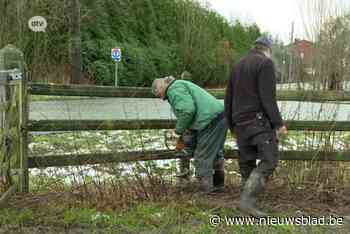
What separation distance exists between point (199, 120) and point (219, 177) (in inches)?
29.7

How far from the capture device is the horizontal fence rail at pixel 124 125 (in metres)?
4.76

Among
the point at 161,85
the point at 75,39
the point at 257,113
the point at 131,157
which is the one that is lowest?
the point at 131,157

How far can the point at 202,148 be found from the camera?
190 inches

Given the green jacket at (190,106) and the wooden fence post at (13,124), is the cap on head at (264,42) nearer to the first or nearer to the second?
the green jacket at (190,106)

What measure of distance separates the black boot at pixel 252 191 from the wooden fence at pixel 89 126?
0.83 meters

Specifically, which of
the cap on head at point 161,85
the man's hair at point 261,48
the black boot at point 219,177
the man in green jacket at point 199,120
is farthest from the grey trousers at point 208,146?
the man's hair at point 261,48

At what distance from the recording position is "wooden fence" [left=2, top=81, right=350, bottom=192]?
4.59 meters

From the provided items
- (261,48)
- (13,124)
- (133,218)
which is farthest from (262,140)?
(13,124)

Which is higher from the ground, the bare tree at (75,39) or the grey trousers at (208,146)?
the bare tree at (75,39)

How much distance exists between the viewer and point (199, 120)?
15.6ft

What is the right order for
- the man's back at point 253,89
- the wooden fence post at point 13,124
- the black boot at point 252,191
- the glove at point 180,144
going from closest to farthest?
1. the man's back at point 253,89
2. the black boot at point 252,191
3. the wooden fence post at point 13,124
4. the glove at point 180,144

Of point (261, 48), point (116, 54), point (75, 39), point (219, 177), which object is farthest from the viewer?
point (116, 54)

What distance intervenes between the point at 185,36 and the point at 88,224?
30.2 meters

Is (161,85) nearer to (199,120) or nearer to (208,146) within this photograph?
(199,120)
